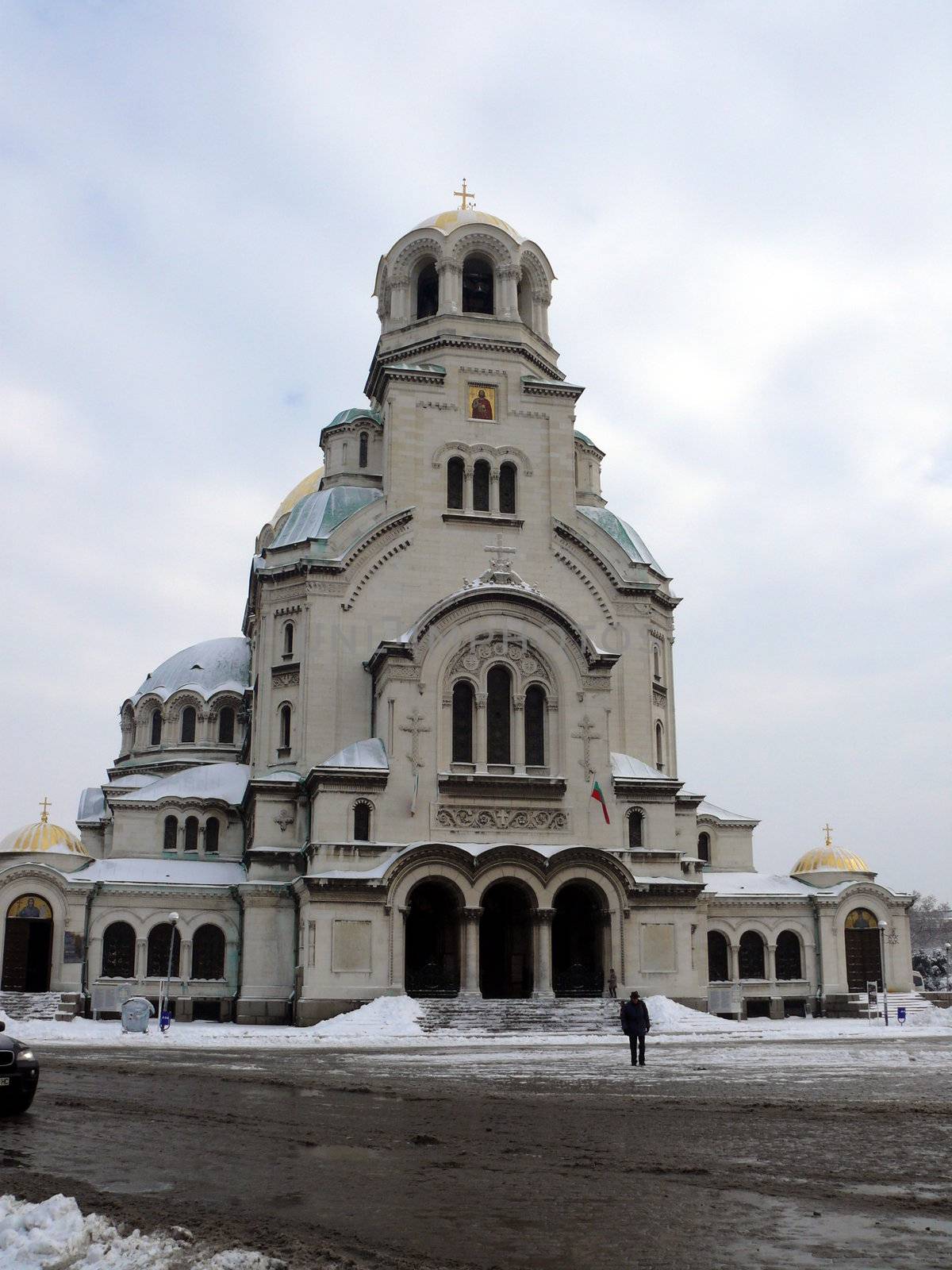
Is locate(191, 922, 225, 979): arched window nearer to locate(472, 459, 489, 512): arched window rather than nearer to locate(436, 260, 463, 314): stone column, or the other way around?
locate(472, 459, 489, 512): arched window

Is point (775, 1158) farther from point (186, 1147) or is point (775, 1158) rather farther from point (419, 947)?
point (419, 947)

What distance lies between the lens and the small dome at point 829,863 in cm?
5212

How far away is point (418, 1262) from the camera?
769cm

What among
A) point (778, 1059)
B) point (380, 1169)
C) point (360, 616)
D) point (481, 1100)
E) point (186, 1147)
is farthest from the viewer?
point (360, 616)

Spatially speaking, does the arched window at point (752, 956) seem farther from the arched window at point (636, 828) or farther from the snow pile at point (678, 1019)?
the snow pile at point (678, 1019)

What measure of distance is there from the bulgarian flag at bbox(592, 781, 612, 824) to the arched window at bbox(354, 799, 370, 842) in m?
7.25

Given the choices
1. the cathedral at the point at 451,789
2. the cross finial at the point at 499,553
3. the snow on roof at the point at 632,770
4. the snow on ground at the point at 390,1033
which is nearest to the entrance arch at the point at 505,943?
the cathedral at the point at 451,789

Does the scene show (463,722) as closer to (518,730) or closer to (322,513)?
(518,730)

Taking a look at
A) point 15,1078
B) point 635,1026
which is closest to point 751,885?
point 635,1026

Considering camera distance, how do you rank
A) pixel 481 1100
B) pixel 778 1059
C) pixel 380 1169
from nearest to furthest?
pixel 380 1169 → pixel 481 1100 → pixel 778 1059

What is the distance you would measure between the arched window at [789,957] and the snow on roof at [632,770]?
9394 millimetres

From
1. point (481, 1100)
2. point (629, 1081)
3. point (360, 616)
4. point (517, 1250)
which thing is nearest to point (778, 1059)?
point (629, 1081)

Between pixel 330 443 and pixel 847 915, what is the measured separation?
88.7ft

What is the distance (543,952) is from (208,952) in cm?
1229
